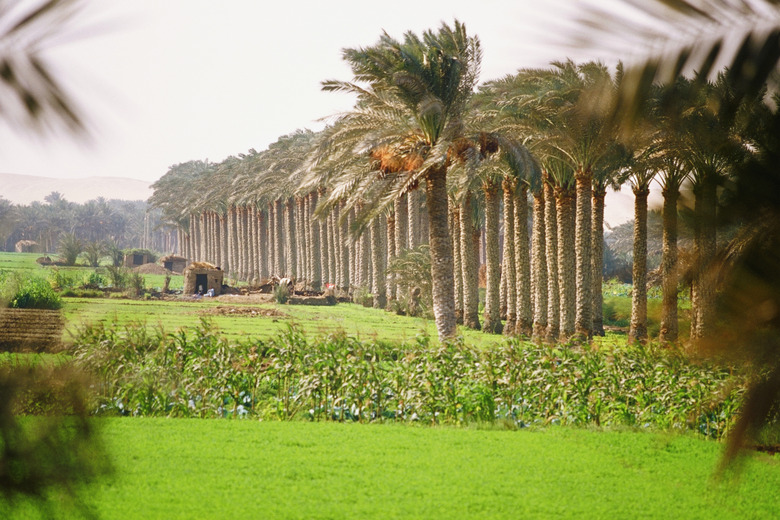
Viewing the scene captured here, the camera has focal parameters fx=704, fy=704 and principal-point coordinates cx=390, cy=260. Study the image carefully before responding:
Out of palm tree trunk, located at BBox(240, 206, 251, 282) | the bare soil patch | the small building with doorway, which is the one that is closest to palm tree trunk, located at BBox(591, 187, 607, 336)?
the small building with doorway

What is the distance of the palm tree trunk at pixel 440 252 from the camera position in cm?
1702

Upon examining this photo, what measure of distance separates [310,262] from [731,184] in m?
42.2

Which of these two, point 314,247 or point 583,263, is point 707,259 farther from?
point 314,247

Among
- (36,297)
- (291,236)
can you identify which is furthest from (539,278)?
(291,236)

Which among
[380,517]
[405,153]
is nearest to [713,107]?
[380,517]

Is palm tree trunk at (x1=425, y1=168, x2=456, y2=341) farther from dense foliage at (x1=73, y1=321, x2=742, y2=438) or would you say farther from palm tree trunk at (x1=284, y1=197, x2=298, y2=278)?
palm tree trunk at (x1=284, y1=197, x2=298, y2=278)

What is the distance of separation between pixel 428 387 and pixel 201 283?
28.6 metres

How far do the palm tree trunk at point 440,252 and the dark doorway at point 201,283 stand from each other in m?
21.0

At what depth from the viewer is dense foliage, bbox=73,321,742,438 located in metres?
8.71

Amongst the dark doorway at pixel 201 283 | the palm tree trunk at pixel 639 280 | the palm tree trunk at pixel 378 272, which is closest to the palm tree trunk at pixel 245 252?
the dark doorway at pixel 201 283

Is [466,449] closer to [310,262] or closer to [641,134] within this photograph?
[641,134]

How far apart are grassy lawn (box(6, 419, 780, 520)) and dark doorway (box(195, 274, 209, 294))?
93.2ft

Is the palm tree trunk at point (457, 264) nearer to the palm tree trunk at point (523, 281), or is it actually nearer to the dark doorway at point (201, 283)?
the palm tree trunk at point (523, 281)

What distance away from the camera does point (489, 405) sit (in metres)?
8.70
